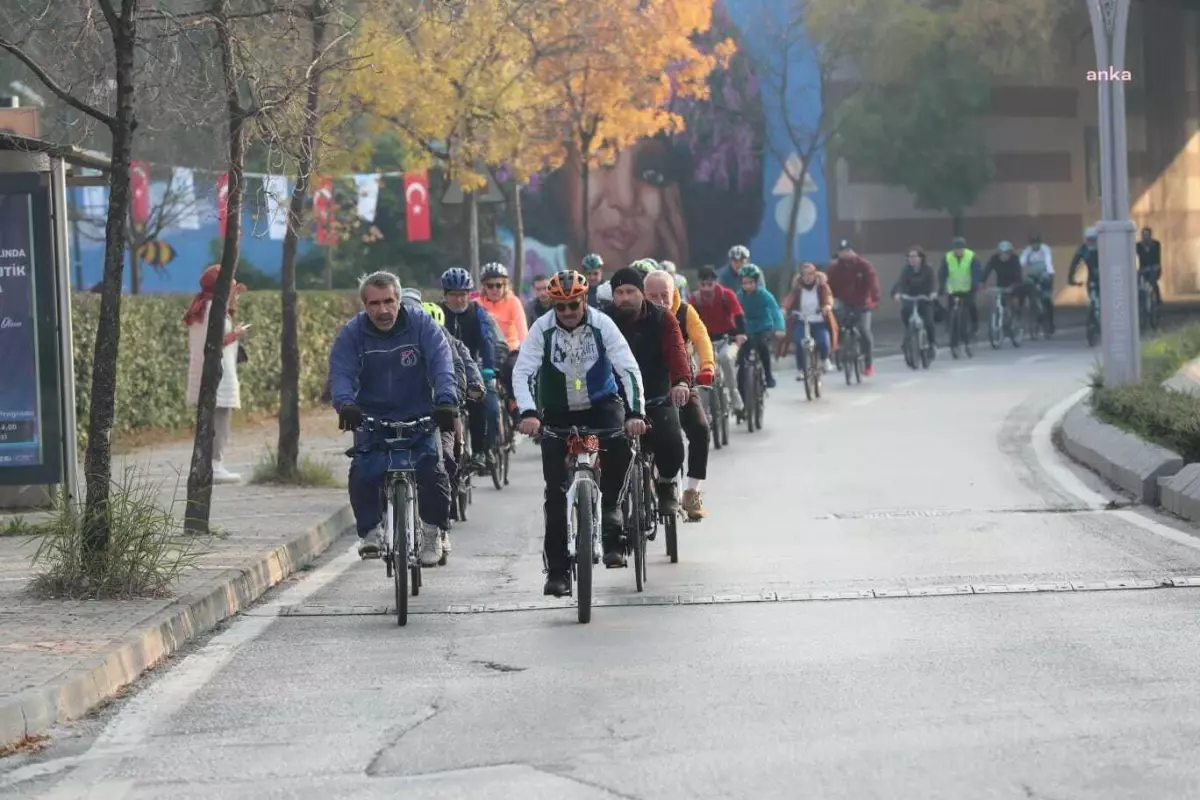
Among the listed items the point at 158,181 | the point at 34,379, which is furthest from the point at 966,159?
the point at 34,379

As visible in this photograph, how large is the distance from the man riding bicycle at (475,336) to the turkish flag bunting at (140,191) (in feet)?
64.5

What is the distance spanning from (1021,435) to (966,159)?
2722 centimetres

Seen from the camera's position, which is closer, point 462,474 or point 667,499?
point 667,499


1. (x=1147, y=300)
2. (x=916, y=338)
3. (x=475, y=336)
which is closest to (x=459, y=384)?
(x=475, y=336)

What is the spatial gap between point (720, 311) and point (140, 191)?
20331 millimetres

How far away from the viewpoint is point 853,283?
A: 90.5ft

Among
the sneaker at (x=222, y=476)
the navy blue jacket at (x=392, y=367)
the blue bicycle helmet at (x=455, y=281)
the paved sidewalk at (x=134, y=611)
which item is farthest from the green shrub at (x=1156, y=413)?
the sneaker at (x=222, y=476)

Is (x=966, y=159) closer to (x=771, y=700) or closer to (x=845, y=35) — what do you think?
(x=845, y=35)

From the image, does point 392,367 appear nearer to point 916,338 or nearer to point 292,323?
point 292,323

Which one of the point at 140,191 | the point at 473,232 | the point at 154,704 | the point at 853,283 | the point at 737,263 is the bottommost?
the point at 154,704

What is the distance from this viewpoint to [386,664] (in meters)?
8.95

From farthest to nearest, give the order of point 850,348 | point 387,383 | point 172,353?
point 850,348
point 172,353
point 387,383

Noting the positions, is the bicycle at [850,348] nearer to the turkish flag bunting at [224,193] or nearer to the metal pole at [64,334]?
the turkish flag bunting at [224,193]

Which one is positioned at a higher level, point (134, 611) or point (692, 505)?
point (692, 505)
